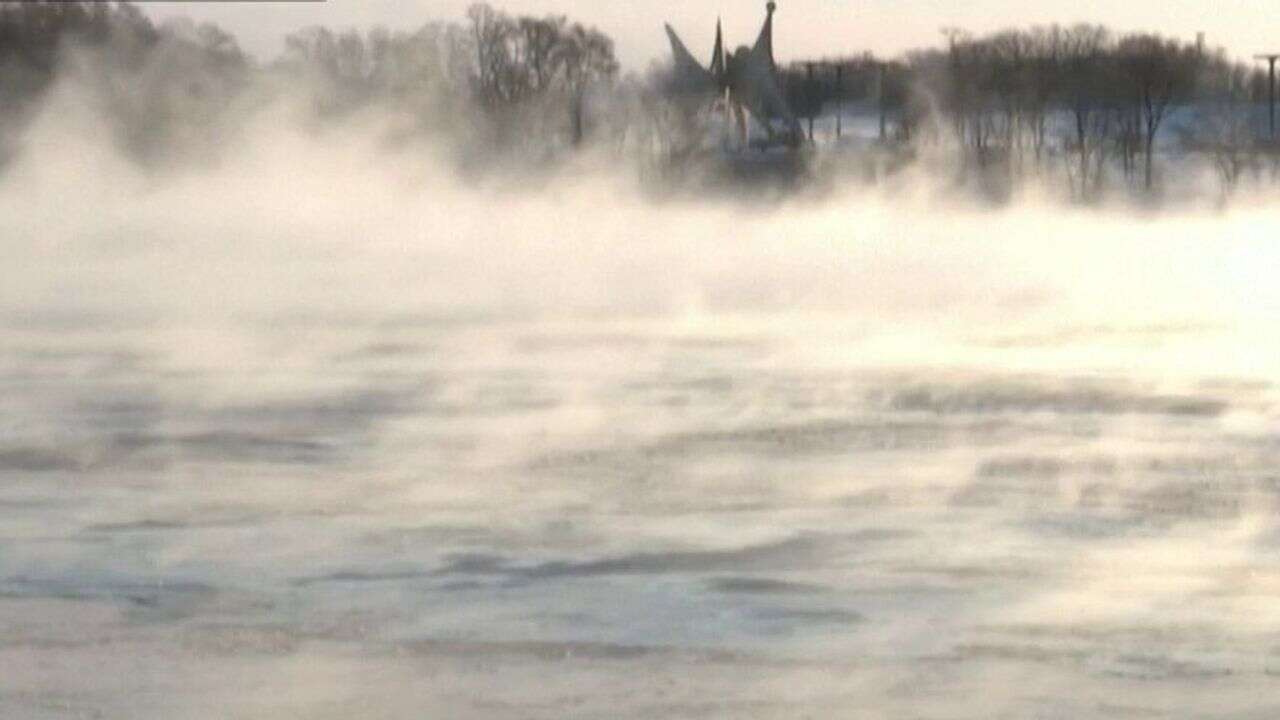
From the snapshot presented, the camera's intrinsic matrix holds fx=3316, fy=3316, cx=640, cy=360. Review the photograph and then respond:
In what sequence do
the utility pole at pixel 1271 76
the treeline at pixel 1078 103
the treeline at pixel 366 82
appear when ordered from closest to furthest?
the treeline at pixel 366 82
the utility pole at pixel 1271 76
the treeline at pixel 1078 103

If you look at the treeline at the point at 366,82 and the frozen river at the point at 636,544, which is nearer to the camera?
the frozen river at the point at 636,544

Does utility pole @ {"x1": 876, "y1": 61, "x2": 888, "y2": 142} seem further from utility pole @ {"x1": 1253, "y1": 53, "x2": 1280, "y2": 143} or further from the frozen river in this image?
the frozen river

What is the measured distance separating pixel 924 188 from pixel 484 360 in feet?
188

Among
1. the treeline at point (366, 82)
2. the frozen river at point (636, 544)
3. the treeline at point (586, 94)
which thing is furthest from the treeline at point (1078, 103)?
the frozen river at point (636, 544)

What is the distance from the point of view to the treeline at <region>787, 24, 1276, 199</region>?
274ft

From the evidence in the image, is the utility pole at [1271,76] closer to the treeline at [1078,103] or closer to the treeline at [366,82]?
the treeline at [1078,103]

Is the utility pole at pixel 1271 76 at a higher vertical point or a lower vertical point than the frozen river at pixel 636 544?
lower

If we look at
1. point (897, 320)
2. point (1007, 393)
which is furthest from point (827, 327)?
point (1007, 393)

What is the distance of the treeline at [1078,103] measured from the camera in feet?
274

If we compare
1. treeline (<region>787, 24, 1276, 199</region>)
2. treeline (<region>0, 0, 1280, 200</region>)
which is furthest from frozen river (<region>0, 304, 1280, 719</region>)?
treeline (<region>787, 24, 1276, 199</region>)

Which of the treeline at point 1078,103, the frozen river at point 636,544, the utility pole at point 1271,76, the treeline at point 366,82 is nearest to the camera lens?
the frozen river at point 636,544

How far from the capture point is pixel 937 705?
8758 mm

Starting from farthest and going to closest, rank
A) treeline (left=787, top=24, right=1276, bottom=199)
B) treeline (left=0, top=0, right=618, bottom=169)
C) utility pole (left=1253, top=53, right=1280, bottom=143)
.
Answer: treeline (left=787, top=24, right=1276, bottom=199), utility pole (left=1253, top=53, right=1280, bottom=143), treeline (left=0, top=0, right=618, bottom=169)

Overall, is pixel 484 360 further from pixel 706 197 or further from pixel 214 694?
pixel 706 197
